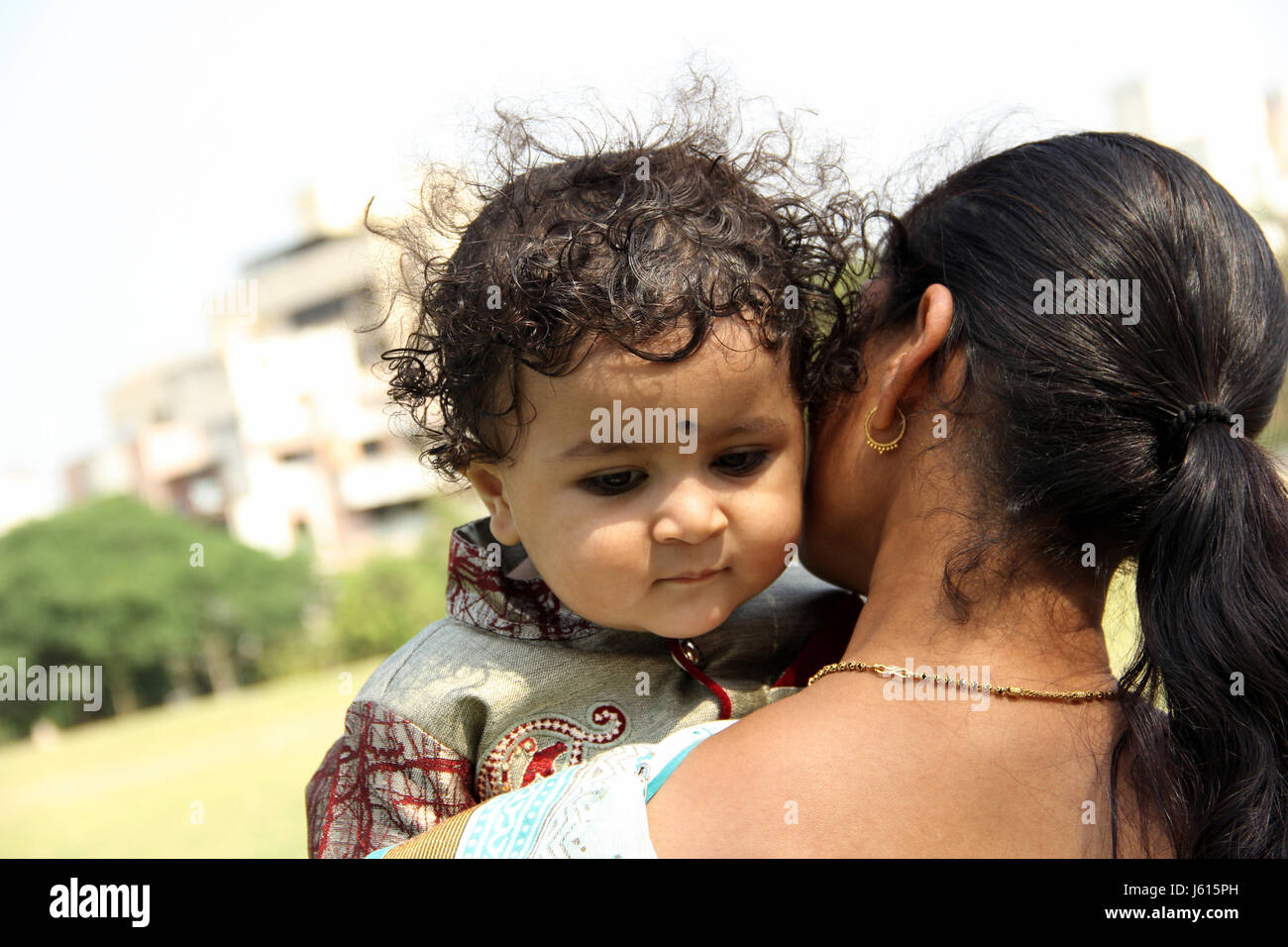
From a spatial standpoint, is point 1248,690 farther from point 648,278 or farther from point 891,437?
point 648,278

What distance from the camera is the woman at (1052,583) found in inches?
49.6

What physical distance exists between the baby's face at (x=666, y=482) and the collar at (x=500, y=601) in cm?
11

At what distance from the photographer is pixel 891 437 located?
1529 mm

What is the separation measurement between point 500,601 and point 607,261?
555 mm

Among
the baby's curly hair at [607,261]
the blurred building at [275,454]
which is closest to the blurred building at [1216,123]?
the blurred building at [275,454]

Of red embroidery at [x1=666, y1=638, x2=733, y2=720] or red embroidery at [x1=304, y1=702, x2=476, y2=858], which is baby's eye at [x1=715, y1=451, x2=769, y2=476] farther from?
red embroidery at [x1=304, y1=702, x2=476, y2=858]

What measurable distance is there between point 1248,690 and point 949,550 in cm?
37

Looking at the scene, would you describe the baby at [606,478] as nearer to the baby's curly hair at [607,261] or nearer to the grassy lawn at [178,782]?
the baby's curly hair at [607,261]

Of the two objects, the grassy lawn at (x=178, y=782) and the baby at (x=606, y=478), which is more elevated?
the baby at (x=606, y=478)

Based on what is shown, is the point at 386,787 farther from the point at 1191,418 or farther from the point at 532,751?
the point at 1191,418

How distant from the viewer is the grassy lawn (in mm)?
11398
